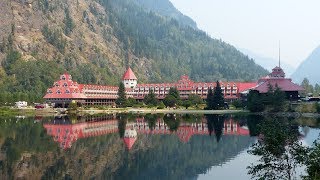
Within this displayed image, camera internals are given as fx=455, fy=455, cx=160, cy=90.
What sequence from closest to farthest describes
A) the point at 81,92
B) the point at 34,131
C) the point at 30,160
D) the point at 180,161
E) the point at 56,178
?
the point at 56,178 → the point at 30,160 → the point at 180,161 → the point at 34,131 → the point at 81,92

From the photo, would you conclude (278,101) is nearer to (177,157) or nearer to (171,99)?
(171,99)

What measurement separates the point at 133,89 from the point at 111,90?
948cm

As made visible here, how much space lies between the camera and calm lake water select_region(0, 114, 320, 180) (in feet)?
134

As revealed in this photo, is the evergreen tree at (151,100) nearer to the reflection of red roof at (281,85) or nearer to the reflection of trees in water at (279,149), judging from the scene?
the reflection of red roof at (281,85)

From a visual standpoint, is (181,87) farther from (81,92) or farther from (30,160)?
(30,160)

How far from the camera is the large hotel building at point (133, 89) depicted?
14316cm

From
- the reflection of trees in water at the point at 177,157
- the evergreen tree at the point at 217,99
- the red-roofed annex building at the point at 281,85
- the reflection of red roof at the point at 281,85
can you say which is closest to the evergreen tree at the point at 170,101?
the evergreen tree at the point at 217,99

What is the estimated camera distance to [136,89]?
178000 mm

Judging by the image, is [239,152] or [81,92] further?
[81,92]

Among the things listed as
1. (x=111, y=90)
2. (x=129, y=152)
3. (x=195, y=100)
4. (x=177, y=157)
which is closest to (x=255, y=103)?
(x=195, y=100)

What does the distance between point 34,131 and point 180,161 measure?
33.2 meters

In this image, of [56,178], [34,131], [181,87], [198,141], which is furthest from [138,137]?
[181,87]

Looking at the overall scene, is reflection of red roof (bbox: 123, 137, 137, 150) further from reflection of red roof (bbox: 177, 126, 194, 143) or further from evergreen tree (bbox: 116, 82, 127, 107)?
evergreen tree (bbox: 116, 82, 127, 107)

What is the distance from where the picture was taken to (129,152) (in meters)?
53.1
